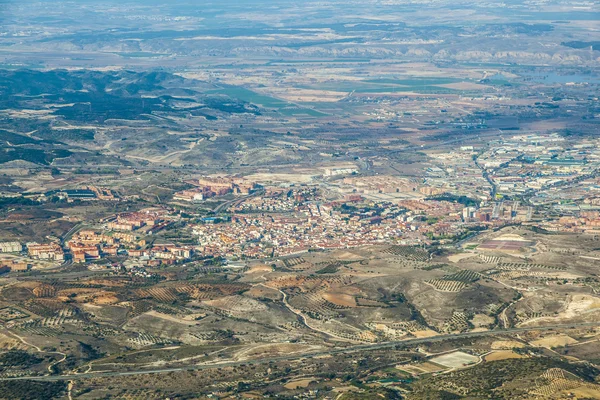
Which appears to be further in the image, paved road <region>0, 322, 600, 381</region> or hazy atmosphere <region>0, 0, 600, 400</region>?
hazy atmosphere <region>0, 0, 600, 400</region>

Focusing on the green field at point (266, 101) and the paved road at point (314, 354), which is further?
the green field at point (266, 101)

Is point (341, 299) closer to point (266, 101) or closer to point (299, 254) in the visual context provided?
point (299, 254)

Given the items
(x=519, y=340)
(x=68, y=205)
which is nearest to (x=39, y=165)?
(x=68, y=205)

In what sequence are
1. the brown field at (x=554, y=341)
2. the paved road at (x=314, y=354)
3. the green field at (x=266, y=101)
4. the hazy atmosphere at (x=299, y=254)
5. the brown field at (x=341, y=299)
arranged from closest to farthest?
the paved road at (x=314, y=354), the hazy atmosphere at (x=299, y=254), the brown field at (x=554, y=341), the brown field at (x=341, y=299), the green field at (x=266, y=101)

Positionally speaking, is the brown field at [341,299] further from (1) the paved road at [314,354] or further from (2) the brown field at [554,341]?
(2) the brown field at [554,341]

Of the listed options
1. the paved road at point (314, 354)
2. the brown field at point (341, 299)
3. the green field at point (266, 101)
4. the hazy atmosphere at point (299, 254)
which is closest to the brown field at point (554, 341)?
the hazy atmosphere at point (299, 254)

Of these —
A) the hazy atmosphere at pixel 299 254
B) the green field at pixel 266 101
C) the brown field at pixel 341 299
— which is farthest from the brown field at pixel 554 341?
the green field at pixel 266 101

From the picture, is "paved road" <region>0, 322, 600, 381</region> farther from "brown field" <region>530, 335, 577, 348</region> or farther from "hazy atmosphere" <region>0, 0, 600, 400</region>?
"brown field" <region>530, 335, 577, 348</region>

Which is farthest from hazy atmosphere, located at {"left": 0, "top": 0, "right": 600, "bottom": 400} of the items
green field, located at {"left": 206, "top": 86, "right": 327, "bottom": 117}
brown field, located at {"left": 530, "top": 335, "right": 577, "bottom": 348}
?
green field, located at {"left": 206, "top": 86, "right": 327, "bottom": 117}

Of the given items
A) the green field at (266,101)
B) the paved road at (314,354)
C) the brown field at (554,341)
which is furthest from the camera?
the green field at (266,101)

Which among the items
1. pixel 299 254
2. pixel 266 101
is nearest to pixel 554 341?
pixel 299 254

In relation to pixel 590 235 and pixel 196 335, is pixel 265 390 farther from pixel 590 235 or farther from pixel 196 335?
pixel 590 235

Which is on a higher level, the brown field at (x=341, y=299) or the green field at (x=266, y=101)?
the brown field at (x=341, y=299)
